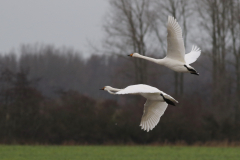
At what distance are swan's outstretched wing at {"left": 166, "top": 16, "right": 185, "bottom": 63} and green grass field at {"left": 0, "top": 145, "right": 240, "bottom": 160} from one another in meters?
10.2

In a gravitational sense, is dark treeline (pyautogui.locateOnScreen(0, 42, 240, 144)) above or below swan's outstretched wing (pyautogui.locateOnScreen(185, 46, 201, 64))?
below

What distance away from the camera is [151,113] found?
32.1ft

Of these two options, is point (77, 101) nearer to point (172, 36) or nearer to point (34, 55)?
Result: point (172, 36)

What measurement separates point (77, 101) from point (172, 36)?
1767 centimetres

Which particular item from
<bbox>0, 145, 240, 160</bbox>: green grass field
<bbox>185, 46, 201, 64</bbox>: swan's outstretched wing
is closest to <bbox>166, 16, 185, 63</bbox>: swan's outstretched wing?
<bbox>185, 46, 201, 64</bbox>: swan's outstretched wing

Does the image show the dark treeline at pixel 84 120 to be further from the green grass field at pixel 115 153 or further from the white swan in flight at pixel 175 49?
the white swan in flight at pixel 175 49

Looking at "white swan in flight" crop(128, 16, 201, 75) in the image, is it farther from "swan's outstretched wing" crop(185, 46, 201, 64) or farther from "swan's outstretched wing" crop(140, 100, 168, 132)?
"swan's outstretched wing" crop(185, 46, 201, 64)

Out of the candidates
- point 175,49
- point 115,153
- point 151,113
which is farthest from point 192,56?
point 115,153

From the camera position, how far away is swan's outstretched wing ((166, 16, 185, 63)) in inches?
387

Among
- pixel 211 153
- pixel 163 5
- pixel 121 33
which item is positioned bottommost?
pixel 211 153

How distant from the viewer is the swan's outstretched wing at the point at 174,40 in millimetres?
9820

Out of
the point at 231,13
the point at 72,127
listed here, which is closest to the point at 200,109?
the point at 231,13

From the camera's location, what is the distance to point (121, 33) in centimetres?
2998

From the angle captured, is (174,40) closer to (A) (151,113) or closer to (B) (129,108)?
(A) (151,113)
